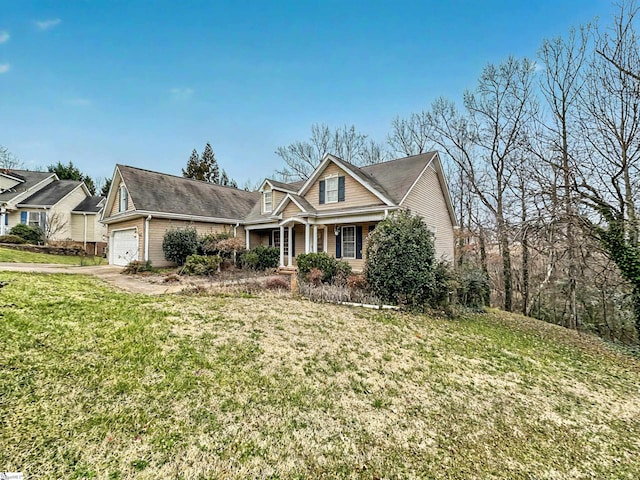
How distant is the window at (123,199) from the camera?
56.1ft

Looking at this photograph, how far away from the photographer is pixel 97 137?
2334cm

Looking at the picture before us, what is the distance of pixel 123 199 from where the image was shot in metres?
17.4

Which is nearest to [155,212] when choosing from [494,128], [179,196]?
[179,196]

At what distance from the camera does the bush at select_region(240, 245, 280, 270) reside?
1574cm

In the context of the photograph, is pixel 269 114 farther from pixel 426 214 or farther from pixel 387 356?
pixel 387 356

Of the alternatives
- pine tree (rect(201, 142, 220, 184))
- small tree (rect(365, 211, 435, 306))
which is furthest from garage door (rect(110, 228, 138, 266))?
pine tree (rect(201, 142, 220, 184))

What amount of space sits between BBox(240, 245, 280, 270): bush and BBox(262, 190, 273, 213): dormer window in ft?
10.7

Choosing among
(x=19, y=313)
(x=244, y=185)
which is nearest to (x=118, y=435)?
(x=19, y=313)

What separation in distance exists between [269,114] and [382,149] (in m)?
12.2

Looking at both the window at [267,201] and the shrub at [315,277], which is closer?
the shrub at [315,277]

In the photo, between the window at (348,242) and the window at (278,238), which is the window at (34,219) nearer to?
the window at (278,238)

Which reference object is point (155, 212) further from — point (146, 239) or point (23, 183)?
point (23, 183)

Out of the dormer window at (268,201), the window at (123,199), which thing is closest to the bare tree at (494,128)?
the dormer window at (268,201)

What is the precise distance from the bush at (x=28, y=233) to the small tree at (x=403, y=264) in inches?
978
